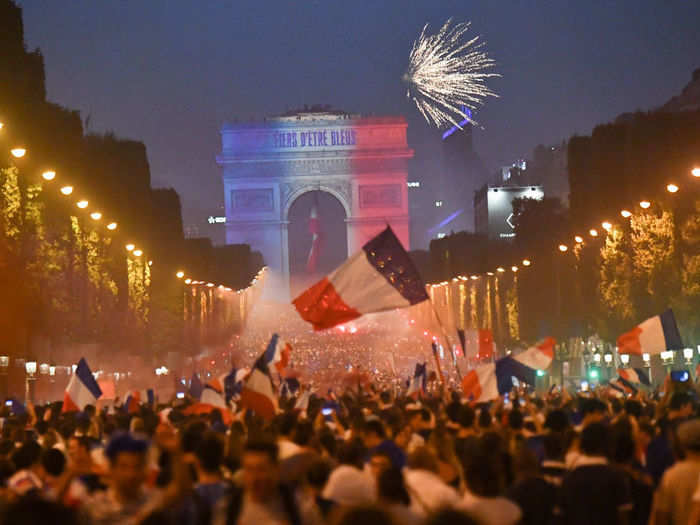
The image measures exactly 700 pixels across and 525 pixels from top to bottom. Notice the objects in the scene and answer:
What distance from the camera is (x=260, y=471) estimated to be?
283 inches

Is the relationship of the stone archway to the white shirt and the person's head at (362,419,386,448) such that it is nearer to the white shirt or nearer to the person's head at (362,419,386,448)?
the person's head at (362,419,386,448)

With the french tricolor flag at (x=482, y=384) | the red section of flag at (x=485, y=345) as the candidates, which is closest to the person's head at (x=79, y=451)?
the french tricolor flag at (x=482, y=384)

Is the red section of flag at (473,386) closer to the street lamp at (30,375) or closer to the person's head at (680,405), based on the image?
the person's head at (680,405)

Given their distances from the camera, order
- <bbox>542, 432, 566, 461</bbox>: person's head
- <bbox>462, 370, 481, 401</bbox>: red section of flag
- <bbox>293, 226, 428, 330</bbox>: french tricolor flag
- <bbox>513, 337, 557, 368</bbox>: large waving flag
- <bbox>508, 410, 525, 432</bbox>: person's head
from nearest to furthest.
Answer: <bbox>542, 432, 566, 461</bbox>: person's head → <bbox>508, 410, 525, 432</bbox>: person's head → <bbox>293, 226, 428, 330</bbox>: french tricolor flag → <bbox>462, 370, 481, 401</bbox>: red section of flag → <bbox>513, 337, 557, 368</bbox>: large waving flag

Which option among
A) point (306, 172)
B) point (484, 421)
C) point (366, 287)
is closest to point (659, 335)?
point (366, 287)

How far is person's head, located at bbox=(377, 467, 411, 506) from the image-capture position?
751 cm

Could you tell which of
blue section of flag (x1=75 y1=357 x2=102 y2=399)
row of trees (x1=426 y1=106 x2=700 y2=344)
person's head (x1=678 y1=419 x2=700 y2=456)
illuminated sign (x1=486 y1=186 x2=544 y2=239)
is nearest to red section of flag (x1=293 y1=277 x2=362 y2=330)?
blue section of flag (x1=75 y1=357 x2=102 y2=399)

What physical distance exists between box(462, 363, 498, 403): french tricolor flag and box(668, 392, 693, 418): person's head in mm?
2225

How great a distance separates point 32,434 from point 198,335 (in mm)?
56572

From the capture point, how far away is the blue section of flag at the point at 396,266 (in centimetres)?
1584

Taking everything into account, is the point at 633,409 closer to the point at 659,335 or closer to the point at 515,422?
the point at 515,422

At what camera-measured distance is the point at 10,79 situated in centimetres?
4053

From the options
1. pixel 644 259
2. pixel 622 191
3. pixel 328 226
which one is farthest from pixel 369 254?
pixel 328 226

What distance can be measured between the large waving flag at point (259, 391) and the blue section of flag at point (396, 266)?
3.10 metres
